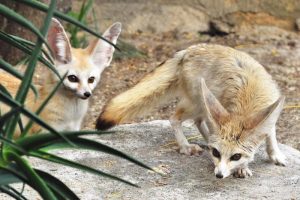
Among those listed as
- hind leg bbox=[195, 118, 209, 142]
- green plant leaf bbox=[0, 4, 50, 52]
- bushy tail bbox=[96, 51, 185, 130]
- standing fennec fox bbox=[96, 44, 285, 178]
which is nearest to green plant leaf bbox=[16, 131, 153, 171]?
green plant leaf bbox=[0, 4, 50, 52]

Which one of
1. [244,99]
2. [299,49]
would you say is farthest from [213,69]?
[299,49]

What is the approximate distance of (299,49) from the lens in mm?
7539

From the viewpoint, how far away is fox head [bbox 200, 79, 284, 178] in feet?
13.1

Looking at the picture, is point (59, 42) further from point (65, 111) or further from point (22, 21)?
point (22, 21)

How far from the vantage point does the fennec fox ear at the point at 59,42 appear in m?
4.80

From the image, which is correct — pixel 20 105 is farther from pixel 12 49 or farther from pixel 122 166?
pixel 12 49

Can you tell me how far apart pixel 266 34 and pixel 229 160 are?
4.14 metres

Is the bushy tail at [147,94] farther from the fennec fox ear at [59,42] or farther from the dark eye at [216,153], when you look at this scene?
the dark eye at [216,153]

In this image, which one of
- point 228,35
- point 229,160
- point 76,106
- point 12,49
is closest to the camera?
point 229,160

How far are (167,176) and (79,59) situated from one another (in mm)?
1298

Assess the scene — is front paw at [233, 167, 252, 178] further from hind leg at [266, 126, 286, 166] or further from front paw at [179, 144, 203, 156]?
front paw at [179, 144, 203, 156]

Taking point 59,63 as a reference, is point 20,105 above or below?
below

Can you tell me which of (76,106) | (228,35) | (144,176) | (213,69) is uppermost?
(228,35)

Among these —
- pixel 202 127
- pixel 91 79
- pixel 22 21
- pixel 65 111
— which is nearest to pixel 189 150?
pixel 202 127
